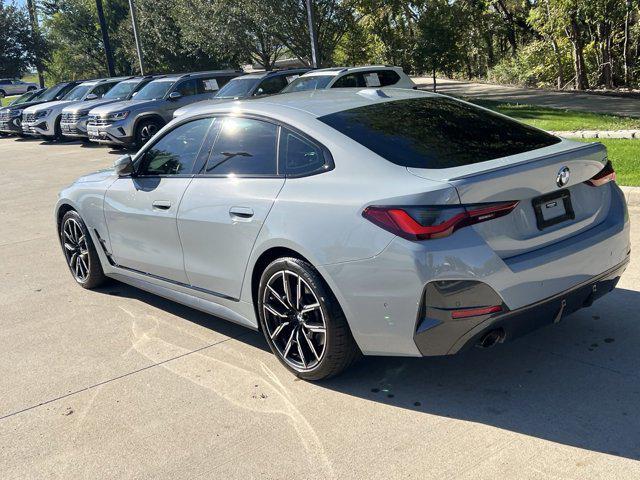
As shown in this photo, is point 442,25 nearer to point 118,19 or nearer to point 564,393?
point 564,393

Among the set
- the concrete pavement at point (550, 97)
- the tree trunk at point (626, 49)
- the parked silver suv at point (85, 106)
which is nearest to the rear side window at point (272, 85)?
the parked silver suv at point (85, 106)

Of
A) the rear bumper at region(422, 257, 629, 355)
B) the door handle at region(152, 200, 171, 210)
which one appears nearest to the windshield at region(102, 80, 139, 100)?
the door handle at region(152, 200, 171, 210)

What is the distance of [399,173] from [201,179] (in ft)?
5.20

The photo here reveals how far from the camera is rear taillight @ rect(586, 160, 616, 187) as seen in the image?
150 inches

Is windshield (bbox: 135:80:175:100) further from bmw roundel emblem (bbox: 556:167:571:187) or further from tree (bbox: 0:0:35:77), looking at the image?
tree (bbox: 0:0:35:77)

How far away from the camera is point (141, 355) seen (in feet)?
14.9

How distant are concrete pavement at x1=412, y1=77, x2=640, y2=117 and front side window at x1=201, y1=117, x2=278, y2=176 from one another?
11344mm

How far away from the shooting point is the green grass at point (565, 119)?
38.6 feet

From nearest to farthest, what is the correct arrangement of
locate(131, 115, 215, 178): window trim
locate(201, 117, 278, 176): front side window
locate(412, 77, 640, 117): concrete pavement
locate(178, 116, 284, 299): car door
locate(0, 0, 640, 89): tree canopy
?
locate(178, 116, 284, 299): car door → locate(201, 117, 278, 176): front side window → locate(131, 115, 215, 178): window trim → locate(412, 77, 640, 117): concrete pavement → locate(0, 0, 640, 89): tree canopy

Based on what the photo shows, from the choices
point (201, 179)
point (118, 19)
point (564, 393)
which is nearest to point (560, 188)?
point (564, 393)

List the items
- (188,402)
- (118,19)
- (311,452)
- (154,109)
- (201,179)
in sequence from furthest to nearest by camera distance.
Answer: (118,19)
(154,109)
(201,179)
(188,402)
(311,452)

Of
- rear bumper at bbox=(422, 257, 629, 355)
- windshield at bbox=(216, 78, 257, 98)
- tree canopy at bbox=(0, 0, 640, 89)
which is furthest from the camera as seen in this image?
tree canopy at bbox=(0, 0, 640, 89)

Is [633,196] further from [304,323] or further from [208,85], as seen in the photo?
[208,85]

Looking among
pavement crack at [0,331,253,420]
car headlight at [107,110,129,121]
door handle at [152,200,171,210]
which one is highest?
car headlight at [107,110,129,121]
